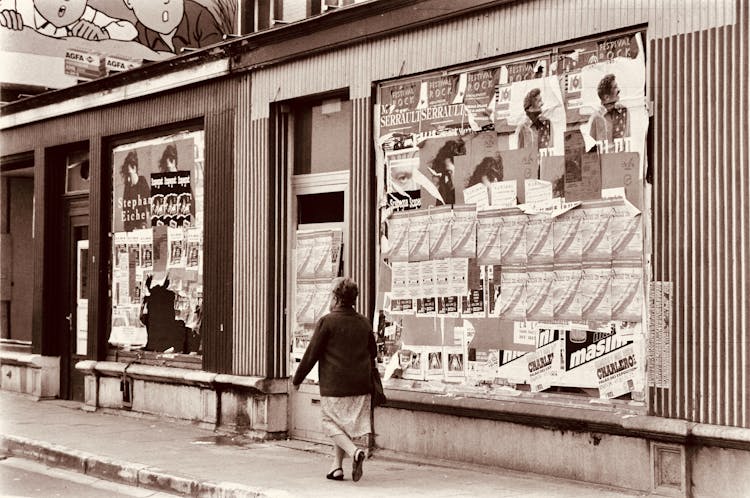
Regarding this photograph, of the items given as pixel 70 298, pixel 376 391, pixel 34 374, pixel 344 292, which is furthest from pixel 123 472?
pixel 34 374

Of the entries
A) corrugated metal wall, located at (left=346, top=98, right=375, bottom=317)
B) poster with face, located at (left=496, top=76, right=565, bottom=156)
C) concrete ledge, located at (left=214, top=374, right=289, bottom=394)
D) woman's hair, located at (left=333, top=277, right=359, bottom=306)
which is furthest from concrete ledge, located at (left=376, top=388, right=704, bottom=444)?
poster with face, located at (left=496, top=76, right=565, bottom=156)

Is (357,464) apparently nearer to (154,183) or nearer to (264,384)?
(264,384)

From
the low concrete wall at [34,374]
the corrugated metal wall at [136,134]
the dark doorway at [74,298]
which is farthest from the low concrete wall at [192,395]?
the low concrete wall at [34,374]

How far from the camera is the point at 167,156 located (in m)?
14.8

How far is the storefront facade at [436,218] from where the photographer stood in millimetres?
8258

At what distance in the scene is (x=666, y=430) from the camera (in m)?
8.30

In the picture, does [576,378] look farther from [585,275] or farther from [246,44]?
[246,44]

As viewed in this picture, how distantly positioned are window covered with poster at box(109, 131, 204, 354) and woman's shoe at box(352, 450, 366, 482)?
5163 millimetres

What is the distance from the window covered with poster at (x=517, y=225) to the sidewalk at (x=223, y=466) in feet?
2.90

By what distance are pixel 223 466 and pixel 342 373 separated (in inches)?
74.9

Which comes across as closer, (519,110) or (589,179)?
(589,179)

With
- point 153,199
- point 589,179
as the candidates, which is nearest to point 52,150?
point 153,199

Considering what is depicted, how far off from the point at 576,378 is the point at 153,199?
7774 millimetres

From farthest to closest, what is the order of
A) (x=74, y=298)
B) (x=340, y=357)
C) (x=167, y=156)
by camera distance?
(x=74, y=298) → (x=167, y=156) → (x=340, y=357)
